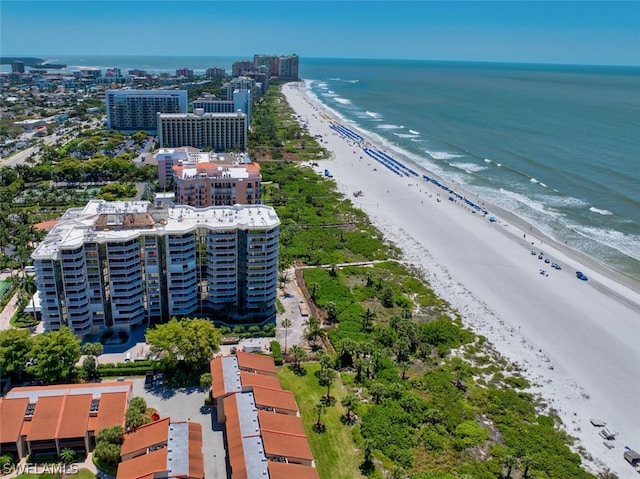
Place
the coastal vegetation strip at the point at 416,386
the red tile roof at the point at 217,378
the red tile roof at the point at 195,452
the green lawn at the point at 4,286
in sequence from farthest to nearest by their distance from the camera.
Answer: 1. the green lawn at the point at 4,286
2. the red tile roof at the point at 217,378
3. the coastal vegetation strip at the point at 416,386
4. the red tile roof at the point at 195,452

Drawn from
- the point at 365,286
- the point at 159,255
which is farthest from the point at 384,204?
the point at 159,255

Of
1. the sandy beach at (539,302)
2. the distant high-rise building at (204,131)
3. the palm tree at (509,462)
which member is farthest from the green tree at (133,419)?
the distant high-rise building at (204,131)

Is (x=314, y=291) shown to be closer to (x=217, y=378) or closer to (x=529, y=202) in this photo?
(x=217, y=378)

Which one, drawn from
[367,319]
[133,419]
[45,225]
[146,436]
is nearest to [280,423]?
[146,436]

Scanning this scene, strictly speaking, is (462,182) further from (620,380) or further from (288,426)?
(288,426)

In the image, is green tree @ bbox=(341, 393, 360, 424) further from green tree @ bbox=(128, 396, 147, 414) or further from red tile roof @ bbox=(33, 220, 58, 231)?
red tile roof @ bbox=(33, 220, 58, 231)

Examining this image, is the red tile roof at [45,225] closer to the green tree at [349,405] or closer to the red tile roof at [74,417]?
the red tile roof at [74,417]
